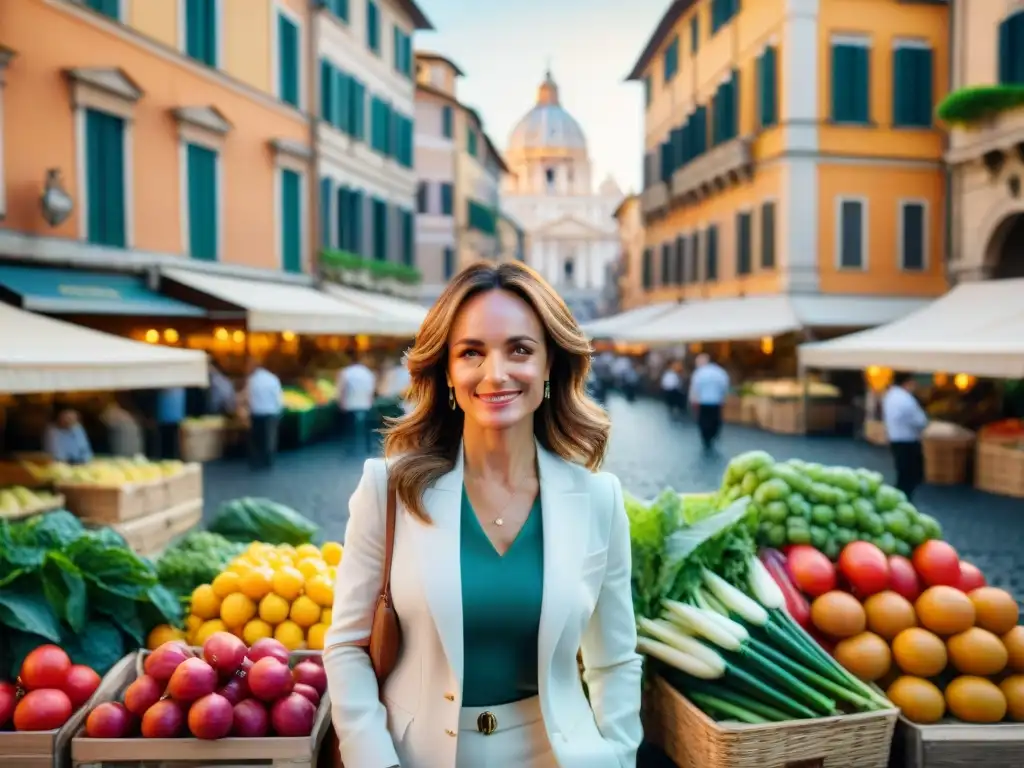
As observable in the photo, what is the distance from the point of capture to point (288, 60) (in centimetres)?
1742

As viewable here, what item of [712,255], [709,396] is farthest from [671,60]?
[709,396]

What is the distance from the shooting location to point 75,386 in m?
6.80

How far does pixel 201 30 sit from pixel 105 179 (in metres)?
3.64

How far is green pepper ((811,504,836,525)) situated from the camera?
13.2ft

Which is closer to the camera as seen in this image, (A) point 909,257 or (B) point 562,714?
(B) point 562,714

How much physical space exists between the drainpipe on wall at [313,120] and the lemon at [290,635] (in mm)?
15706

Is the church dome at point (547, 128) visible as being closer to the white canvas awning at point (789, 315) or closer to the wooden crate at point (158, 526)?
the white canvas awning at point (789, 315)

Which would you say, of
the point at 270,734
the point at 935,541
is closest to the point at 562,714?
the point at 270,734

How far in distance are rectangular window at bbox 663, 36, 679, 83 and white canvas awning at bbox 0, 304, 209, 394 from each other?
2223 centimetres

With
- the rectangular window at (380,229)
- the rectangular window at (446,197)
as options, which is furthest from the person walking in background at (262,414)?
the rectangular window at (446,197)

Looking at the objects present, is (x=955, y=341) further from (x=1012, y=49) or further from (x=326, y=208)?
(x=326, y=208)

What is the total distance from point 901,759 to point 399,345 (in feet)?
73.1

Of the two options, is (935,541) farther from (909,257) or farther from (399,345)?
(399,345)

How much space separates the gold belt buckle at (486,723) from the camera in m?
2.05
